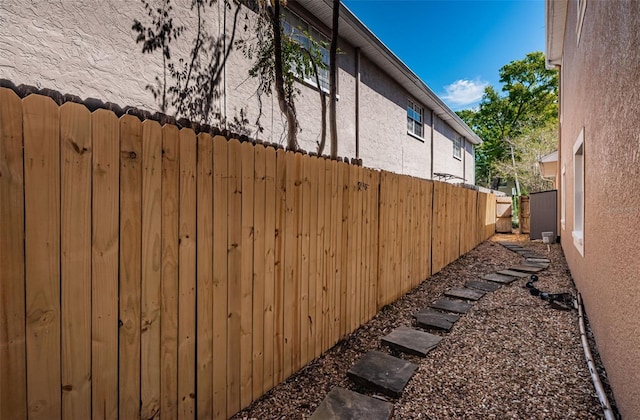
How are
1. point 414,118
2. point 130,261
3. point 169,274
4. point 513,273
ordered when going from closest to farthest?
point 130,261, point 169,274, point 513,273, point 414,118

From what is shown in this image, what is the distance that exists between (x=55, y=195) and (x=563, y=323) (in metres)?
4.53

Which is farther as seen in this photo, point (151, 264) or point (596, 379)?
point (596, 379)

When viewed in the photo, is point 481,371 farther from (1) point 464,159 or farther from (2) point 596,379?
(1) point 464,159

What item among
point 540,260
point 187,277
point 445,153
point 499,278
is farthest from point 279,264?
point 445,153

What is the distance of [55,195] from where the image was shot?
47.9 inches

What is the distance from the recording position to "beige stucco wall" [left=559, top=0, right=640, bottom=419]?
1.73 m

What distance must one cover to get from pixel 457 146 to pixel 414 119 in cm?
602

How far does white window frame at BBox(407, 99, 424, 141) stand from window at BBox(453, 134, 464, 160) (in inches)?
177

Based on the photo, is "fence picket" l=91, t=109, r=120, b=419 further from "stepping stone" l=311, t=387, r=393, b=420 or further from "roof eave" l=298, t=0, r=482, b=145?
"roof eave" l=298, t=0, r=482, b=145

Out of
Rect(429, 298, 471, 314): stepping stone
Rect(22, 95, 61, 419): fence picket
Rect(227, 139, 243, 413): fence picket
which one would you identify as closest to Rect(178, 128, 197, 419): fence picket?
Rect(227, 139, 243, 413): fence picket

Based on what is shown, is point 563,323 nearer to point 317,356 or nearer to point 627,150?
point 627,150

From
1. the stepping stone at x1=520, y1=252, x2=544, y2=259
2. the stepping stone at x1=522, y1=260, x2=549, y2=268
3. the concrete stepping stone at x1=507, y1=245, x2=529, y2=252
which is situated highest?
the concrete stepping stone at x1=507, y1=245, x2=529, y2=252

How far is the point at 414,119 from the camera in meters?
10.9

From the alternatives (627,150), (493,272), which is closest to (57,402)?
(627,150)
